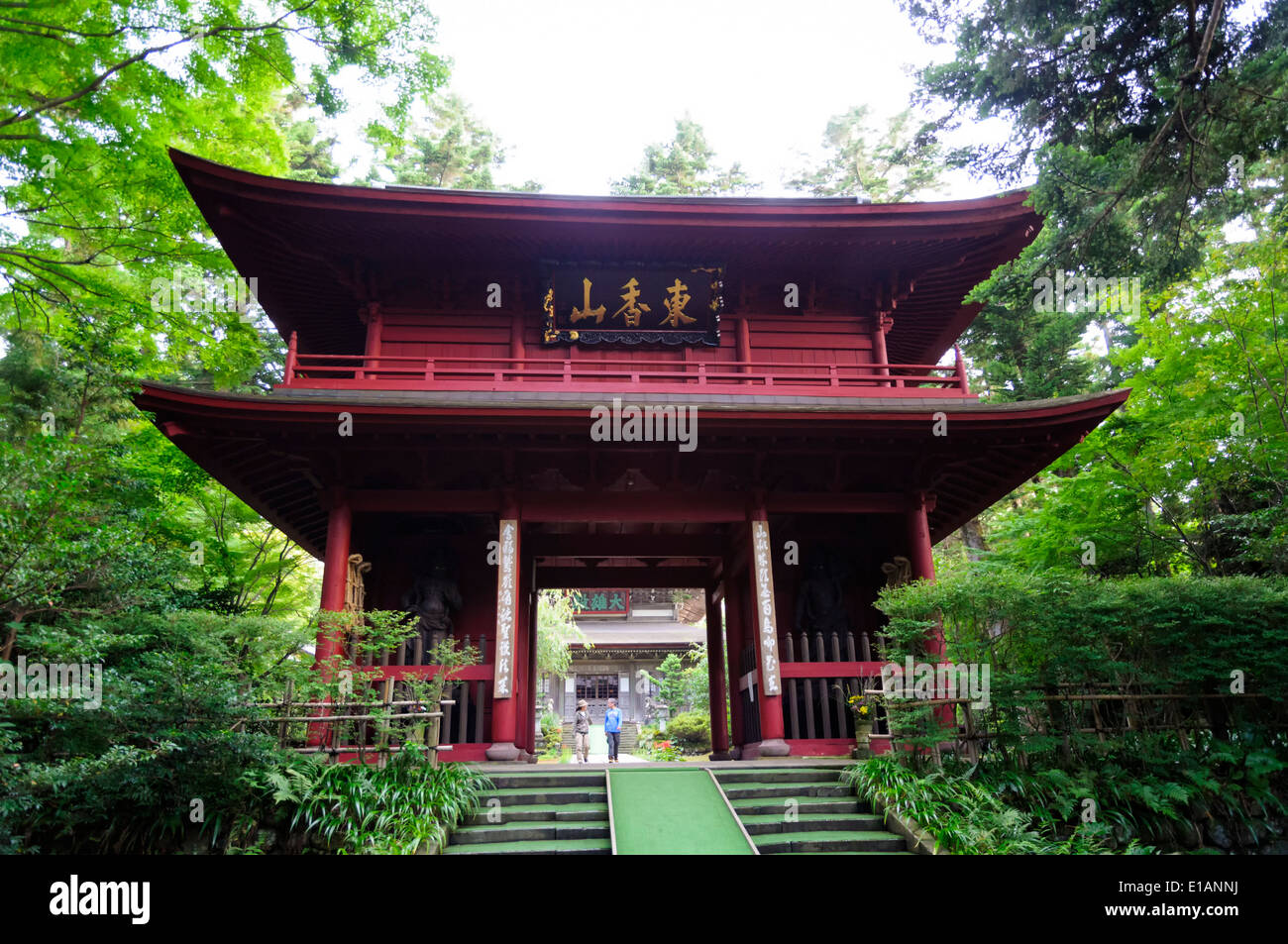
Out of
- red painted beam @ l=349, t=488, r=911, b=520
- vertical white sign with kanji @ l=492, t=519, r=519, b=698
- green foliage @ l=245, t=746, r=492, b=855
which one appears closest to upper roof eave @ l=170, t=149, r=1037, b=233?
red painted beam @ l=349, t=488, r=911, b=520

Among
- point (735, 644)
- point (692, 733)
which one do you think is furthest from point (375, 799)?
point (692, 733)

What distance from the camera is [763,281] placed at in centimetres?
1214

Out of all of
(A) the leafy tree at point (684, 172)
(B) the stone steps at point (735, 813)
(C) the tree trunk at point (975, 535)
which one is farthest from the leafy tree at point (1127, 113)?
(A) the leafy tree at point (684, 172)

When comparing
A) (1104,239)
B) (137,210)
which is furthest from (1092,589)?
(137,210)

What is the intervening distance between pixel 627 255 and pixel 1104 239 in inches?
251

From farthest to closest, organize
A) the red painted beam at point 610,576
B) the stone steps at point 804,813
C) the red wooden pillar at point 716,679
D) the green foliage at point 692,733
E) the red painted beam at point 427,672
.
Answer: the green foliage at point 692,733, the red painted beam at point 610,576, the red wooden pillar at point 716,679, the red painted beam at point 427,672, the stone steps at point 804,813

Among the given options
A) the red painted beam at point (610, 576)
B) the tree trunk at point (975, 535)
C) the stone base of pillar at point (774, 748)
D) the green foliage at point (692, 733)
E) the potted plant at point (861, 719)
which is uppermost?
the tree trunk at point (975, 535)

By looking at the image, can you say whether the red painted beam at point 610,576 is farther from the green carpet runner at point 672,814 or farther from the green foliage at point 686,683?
the green foliage at point 686,683

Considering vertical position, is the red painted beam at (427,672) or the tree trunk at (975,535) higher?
Answer: the tree trunk at (975,535)

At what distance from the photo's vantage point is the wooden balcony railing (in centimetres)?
1052
